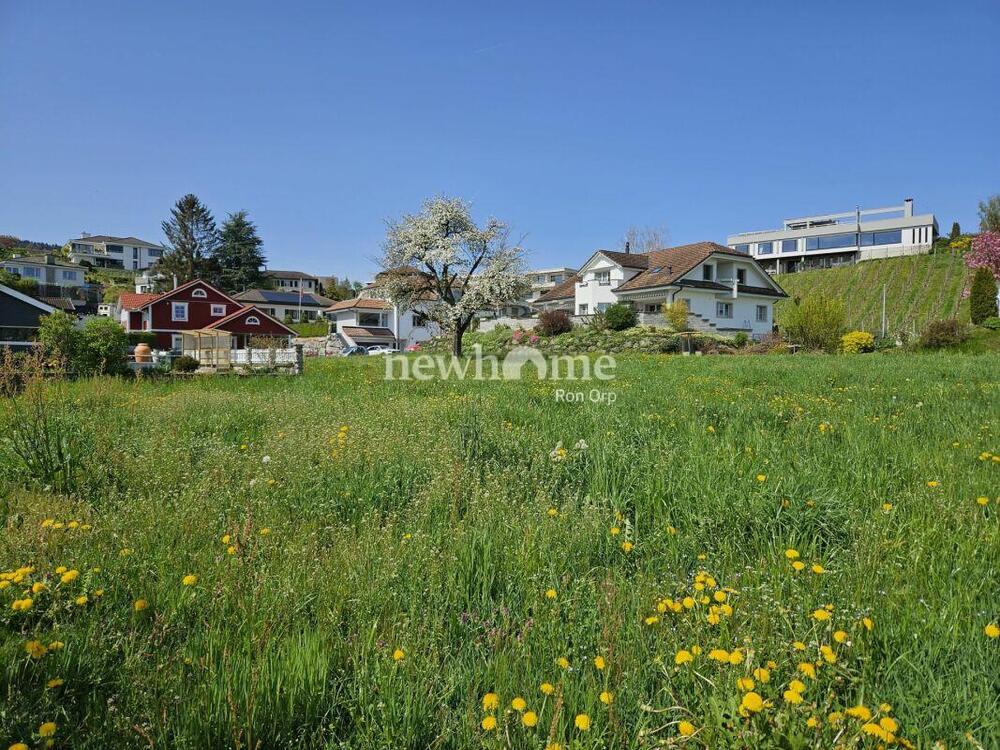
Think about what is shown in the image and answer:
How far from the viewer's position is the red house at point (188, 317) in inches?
1906

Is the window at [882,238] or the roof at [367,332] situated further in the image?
the window at [882,238]

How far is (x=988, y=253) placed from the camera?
3403 centimetres

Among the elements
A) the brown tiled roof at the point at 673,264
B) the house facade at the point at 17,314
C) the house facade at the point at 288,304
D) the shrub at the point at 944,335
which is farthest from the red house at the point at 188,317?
the shrub at the point at 944,335

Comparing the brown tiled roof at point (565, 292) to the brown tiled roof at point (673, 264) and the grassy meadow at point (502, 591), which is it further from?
the grassy meadow at point (502, 591)

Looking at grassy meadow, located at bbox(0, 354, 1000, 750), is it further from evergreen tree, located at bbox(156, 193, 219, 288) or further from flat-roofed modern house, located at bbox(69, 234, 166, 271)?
flat-roofed modern house, located at bbox(69, 234, 166, 271)

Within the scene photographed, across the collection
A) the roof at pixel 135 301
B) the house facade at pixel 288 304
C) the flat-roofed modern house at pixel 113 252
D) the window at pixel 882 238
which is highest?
the flat-roofed modern house at pixel 113 252

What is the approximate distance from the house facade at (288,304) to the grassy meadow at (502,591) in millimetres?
74839

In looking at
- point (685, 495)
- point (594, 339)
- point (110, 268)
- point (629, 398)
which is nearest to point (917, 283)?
point (594, 339)

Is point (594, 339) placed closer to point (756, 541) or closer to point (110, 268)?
point (756, 541)

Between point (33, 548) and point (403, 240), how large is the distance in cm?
2838

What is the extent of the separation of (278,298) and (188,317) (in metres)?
31.4

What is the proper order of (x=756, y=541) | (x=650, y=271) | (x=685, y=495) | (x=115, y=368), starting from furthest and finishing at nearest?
(x=650, y=271), (x=115, y=368), (x=685, y=495), (x=756, y=541)

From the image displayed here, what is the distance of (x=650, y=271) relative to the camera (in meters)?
44.5

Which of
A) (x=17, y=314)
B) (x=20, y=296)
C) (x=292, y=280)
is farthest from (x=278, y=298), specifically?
(x=17, y=314)
